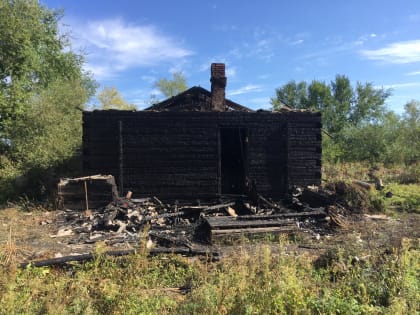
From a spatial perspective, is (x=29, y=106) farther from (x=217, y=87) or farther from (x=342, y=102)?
(x=342, y=102)

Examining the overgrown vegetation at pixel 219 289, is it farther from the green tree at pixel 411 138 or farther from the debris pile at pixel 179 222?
the green tree at pixel 411 138

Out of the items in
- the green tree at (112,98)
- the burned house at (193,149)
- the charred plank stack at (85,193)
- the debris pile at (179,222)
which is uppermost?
the green tree at (112,98)

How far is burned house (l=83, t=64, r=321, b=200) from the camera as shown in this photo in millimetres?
12180

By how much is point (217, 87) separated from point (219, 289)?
426 inches

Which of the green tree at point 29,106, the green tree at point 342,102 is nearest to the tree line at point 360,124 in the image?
the green tree at point 342,102

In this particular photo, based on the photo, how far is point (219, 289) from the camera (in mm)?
4164

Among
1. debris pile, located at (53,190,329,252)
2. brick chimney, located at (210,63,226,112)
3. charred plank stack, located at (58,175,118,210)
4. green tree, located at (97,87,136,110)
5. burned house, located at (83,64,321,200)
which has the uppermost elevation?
green tree, located at (97,87,136,110)

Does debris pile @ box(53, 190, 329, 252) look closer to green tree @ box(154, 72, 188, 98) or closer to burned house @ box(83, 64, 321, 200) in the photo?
burned house @ box(83, 64, 321, 200)

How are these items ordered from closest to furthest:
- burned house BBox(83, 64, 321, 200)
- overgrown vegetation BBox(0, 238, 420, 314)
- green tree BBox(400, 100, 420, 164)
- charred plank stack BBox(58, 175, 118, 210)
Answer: overgrown vegetation BBox(0, 238, 420, 314) < charred plank stack BBox(58, 175, 118, 210) < burned house BBox(83, 64, 321, 200) < green tree BBox(400, 100, 420, 164)

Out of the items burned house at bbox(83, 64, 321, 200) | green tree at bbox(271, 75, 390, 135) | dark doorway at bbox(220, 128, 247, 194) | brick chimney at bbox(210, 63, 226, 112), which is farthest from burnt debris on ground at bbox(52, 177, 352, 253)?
green tree at bbox(271, 75, 390, 135)

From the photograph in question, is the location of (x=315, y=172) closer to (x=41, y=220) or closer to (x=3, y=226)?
(x=41, y=220)

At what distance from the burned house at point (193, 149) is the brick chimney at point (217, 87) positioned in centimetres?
71

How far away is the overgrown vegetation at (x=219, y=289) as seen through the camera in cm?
382

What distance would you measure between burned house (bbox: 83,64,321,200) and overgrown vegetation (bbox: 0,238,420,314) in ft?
22.3
